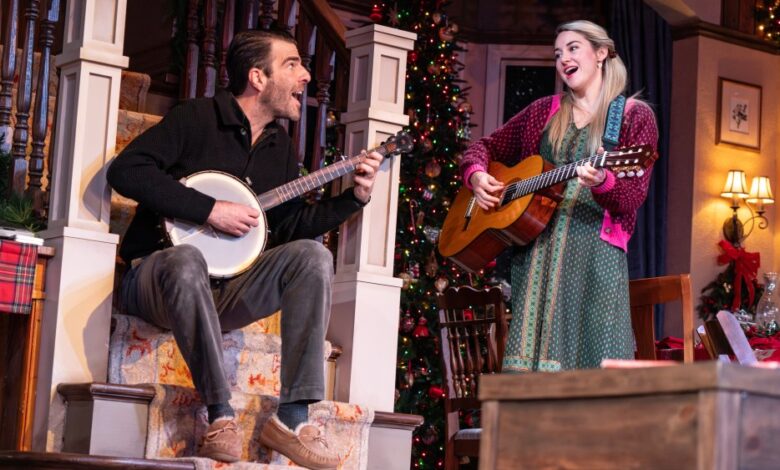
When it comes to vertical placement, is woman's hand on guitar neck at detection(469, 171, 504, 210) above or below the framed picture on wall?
below

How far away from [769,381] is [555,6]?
24.5 feet

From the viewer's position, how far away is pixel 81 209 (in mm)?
3502

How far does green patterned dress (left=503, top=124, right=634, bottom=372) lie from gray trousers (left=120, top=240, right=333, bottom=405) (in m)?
0.57

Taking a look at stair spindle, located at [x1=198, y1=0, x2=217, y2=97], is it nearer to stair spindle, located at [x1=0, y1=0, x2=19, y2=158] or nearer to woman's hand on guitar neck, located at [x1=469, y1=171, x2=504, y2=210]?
stair spindle, located at [x1=0, y1=0, x2=19, y2=158]

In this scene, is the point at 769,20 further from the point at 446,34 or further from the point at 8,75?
the point at 8,75

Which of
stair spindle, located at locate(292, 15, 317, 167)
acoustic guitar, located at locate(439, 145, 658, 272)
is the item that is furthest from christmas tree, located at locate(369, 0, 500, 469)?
acoustic guitar, located at locate(439, 145, 658, 272)

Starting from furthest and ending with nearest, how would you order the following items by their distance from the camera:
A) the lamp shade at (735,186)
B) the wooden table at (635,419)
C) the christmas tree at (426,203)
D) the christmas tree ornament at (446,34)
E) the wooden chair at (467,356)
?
the lamp shade at (735,186), the christmas tree ornament at (446,34), the christmas tree at (426,203), the wooden chair at (467,356), the wooden table at (635,419)

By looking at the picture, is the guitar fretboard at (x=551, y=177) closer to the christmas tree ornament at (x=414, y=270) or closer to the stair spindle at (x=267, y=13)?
the stair spindle at (x=267, y=13)

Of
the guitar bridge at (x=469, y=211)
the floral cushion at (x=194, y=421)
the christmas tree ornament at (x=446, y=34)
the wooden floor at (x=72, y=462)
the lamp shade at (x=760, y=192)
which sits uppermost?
the christmas tree ornament at (x=446, y=34)

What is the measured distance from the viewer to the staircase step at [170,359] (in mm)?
3504

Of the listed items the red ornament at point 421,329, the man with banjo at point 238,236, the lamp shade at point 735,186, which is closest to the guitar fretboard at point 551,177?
the man with banjo at point 238,236

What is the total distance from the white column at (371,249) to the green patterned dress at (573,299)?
0.63 metres

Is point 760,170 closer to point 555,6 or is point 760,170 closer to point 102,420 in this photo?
point 555,6

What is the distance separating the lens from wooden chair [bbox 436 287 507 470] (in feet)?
14.1
